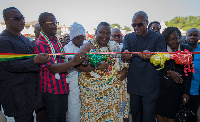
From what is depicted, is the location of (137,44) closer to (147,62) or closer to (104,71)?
(147,62)

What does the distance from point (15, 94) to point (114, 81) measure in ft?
5.81

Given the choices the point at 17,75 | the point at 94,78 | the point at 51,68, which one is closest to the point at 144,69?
the point at 94,78

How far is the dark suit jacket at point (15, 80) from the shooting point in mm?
1998

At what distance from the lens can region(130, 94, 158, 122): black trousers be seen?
275 centimetres

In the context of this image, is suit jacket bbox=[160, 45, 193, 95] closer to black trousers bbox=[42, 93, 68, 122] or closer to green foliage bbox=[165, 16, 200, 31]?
black trousers bbox=[42, 93, 68, 122]

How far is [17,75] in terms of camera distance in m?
2.09

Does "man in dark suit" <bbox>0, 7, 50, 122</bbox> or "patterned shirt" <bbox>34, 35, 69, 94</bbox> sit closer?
"man in dark suit" <bbox>0, 7, 50, 122</bbox>

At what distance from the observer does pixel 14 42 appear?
2084 mm

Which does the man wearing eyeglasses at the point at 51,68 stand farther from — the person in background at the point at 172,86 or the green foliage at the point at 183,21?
the green foliage at the point at 183,21

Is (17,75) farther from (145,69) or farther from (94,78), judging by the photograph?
(145,69)

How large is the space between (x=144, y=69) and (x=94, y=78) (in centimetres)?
101

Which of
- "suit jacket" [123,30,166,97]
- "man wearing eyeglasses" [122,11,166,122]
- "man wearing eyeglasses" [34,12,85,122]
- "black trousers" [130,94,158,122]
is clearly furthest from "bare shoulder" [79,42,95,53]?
"black trousers" [130,94,158,122]

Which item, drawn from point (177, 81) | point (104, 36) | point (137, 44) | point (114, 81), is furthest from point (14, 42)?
point (177, 81)

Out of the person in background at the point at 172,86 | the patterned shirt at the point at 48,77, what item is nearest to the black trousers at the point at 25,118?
the patterned shirt at the point at 48,77
